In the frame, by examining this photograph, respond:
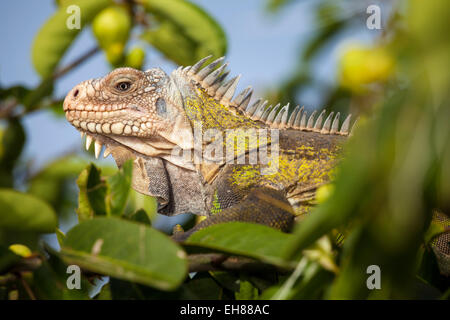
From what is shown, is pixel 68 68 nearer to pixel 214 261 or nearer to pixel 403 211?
pixel 214 261

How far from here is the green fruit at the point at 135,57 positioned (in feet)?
13.3

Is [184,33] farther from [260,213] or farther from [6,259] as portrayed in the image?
[6,259]

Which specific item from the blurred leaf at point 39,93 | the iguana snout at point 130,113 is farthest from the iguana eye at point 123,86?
the blurred leaf at point 39,93

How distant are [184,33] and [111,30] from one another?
78cm

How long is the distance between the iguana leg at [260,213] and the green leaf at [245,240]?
0.70 metres

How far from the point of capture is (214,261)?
201 cm

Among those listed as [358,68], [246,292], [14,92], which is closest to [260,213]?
[246,292]

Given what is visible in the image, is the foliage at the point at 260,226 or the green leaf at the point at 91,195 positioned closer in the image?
the foliage at the point at 260,226

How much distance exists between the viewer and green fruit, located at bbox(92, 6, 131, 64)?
3.57 metres

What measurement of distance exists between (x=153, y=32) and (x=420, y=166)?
353cm

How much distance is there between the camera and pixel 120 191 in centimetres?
210

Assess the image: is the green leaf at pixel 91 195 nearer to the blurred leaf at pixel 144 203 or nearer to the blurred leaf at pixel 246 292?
the blurred leaf at pixel 246 292

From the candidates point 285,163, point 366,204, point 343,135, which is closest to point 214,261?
point 366,204
